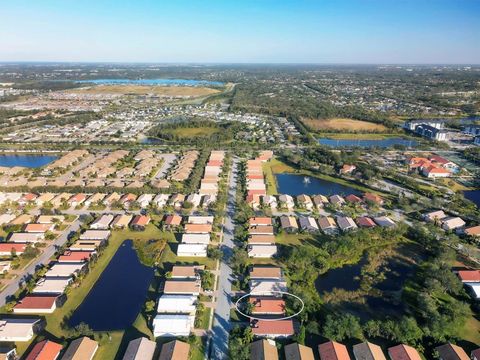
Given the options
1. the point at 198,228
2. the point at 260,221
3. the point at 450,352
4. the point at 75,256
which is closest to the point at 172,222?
the point at 198,228

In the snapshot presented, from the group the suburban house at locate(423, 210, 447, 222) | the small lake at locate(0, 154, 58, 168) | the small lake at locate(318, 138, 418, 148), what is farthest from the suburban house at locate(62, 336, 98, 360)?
the small lake at locate(318, 138, 418, 148)

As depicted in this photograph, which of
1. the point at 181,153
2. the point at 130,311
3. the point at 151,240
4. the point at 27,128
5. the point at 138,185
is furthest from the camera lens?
the point at 27,128

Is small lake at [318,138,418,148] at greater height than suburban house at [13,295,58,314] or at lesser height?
greater

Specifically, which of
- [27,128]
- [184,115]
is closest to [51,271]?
[27,128]

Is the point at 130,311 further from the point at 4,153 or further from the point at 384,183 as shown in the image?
the point at 4,153

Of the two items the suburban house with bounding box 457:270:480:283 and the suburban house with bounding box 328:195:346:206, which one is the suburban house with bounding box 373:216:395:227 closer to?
the suburban house with bounding box 328:195:346:206

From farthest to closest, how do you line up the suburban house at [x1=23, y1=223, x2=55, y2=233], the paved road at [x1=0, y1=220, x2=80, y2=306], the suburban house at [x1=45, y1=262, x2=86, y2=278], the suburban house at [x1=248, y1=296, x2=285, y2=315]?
the suburban house at [x1=23, y1=223, x2=55, y2=233] → the suburban house at [x1=45, y1=262, x2=86, y2=278] → the paved road at [x1=0, y1=220, x2=80, y2=306] → the suburban house at [x1=248, y1=296, x2=285, y2=315]

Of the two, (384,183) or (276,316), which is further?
(384,183)
